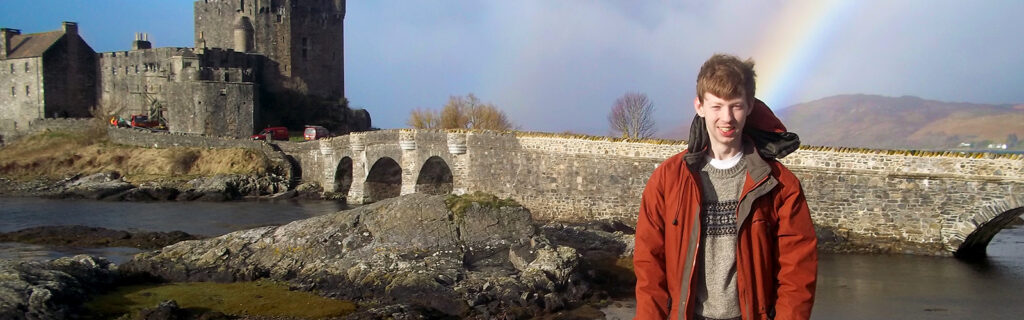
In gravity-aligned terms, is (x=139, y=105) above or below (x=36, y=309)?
above

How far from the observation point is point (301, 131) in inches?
1994

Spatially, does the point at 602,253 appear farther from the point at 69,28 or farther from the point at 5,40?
the point at 5,40

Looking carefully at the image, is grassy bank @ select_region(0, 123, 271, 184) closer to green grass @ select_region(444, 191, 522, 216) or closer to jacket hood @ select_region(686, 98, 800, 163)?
green grass @ select_region(444, 191, 522, 216)

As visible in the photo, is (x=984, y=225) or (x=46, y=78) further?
(x=46, y=78)

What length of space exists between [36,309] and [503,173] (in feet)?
53.8

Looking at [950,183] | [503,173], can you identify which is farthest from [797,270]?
[503,173]

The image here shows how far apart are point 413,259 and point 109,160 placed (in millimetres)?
34953

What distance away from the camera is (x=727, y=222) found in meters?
4.11

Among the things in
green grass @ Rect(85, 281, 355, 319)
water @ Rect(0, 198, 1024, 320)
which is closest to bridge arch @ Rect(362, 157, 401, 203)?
water @ Rect(0, 198, 1024, 320)

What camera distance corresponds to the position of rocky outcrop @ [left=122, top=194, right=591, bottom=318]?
45.5ft

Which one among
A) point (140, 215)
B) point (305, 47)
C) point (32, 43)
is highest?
point (32, 43)

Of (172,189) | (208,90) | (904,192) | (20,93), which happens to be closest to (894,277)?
(904,192)

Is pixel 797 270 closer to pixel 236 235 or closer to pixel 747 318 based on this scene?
pixel 747 318

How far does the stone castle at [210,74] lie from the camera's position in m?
46.4
